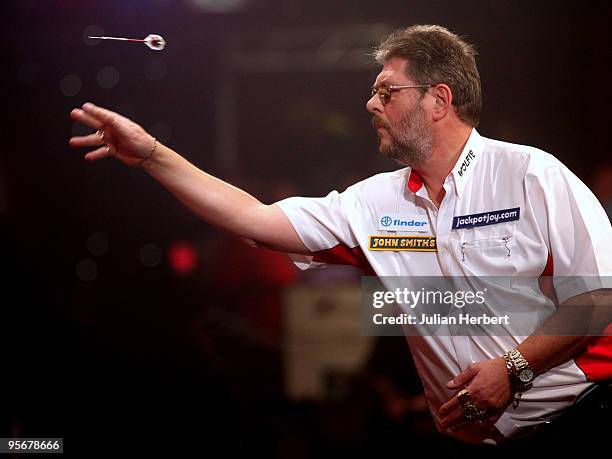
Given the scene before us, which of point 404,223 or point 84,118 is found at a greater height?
point 84,118

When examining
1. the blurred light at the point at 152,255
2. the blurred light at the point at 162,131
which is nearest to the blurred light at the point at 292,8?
the blurred light at the point at 162,131

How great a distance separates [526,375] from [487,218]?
43 cm

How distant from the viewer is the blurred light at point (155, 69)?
8.16 ft

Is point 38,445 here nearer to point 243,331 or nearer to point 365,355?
point 243,331

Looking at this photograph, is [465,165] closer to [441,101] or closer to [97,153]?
[441,101]

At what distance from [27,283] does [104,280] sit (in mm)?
290

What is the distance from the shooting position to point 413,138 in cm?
198

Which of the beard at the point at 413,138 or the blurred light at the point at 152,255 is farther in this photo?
the blurred light at the point at 152,255

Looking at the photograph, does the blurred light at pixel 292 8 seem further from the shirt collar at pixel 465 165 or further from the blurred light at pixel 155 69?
the shirt collar at pixel 465 165

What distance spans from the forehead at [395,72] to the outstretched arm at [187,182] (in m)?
0.49

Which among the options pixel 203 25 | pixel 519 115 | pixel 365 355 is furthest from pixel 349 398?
pixel 203 25

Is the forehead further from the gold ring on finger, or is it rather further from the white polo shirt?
the gold ring on finger

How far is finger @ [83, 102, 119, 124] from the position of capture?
1703 millimetres

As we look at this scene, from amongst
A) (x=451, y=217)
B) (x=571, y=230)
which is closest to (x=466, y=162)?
(x=451, y=217)
